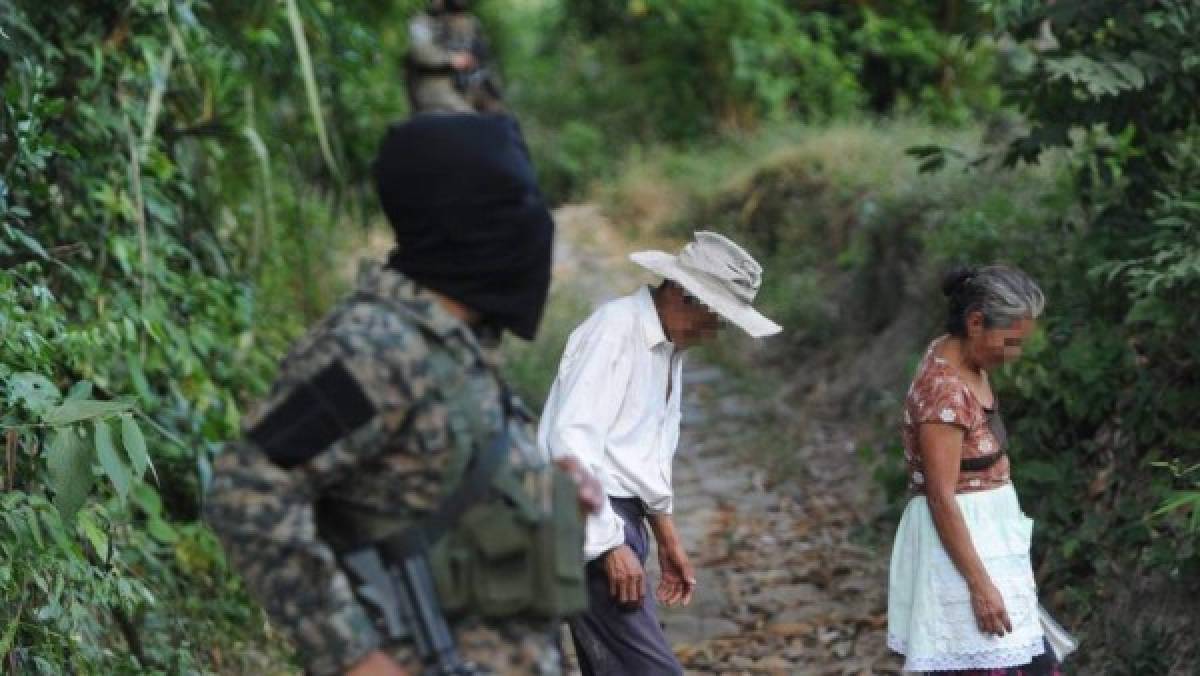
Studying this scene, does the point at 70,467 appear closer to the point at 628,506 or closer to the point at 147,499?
the point at 628,506

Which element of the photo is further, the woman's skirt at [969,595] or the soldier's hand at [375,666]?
the woman's skirt at [969,595]

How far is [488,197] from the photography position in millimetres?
3197

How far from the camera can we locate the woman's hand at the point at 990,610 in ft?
15.5

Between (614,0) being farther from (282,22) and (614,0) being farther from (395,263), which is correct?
(395,263)

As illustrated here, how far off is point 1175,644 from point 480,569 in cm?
345

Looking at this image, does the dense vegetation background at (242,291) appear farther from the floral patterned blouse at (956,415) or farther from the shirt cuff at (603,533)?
the shirt cuff at (603,533)

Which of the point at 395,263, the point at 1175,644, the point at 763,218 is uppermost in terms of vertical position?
the point at 395,263

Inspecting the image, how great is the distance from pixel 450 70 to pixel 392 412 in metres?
1.10

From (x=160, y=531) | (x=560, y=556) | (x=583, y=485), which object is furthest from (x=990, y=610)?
(x=160, y=531)

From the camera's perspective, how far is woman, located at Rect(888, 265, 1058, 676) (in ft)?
15.6

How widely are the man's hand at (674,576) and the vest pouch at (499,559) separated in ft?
5.57

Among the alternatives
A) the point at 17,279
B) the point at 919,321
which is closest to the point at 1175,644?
the point at 17,279

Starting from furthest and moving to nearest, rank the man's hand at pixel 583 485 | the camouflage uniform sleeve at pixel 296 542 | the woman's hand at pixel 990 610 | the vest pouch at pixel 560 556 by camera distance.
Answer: the woman's hand at pixel 990 610, the man's hand at pixel 583 485, the vest pouch at pixel 560 556, the camouflage uniform sleeve at pixel 296 542

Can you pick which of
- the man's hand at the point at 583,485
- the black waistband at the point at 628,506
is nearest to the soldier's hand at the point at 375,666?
the man's hand at the point at 583,485
